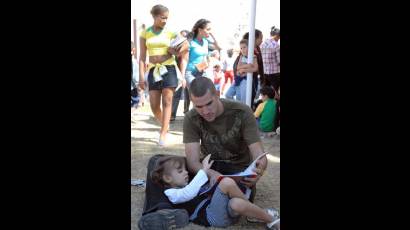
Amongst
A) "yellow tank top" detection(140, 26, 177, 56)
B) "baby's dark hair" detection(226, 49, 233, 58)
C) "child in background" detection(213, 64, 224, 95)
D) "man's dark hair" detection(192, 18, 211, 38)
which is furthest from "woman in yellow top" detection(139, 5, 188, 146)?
"baby's dark hair" detection(226, 49, 233, 58)

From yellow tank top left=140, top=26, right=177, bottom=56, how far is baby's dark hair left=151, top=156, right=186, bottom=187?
78.1 inches

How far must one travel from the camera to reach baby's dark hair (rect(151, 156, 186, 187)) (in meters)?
2.90

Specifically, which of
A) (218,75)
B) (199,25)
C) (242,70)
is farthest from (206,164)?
(218,75)

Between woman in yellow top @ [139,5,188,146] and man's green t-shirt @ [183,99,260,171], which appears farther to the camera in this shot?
woman in yellow top @ [139,5,188,146]

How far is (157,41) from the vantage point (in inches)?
185

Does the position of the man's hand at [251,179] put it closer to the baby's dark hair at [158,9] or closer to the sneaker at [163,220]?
the sneaker at [163,220]

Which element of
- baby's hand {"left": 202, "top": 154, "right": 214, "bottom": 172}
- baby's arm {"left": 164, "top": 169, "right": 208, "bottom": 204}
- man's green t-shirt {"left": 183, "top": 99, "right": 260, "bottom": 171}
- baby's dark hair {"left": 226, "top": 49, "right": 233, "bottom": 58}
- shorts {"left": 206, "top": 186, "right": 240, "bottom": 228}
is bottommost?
shorts {"left": 206, "top": 186, "right": 240, "bottom": 228}

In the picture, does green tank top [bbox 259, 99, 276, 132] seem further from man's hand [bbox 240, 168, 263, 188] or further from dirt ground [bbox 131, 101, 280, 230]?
man's hand [bbox 240, 168, 263, 188]

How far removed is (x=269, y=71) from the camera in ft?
20.9

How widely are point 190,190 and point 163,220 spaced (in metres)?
0.24

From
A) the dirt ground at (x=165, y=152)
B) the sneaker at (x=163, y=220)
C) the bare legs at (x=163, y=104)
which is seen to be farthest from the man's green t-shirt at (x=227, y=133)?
the bare legs at (x=163, y=104)

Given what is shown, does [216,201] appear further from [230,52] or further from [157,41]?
[230,52]
